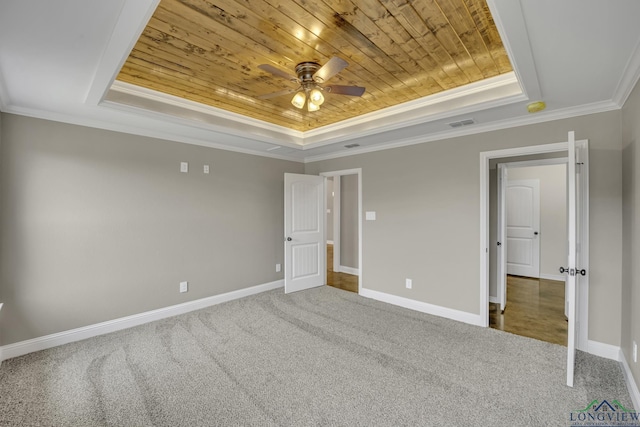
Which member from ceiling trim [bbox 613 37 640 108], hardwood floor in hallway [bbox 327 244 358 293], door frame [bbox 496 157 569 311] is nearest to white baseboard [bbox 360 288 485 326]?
hardwood floor in hallway [bbox 327 244 358 293]

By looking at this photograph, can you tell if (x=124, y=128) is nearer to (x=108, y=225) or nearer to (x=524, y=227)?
(x=108, y=225)

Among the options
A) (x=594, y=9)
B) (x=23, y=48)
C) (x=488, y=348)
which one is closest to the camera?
(x=594, y=9)

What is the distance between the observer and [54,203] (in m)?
2.84

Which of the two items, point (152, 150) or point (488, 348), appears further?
point (152, 150)

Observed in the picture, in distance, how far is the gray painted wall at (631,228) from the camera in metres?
2.03

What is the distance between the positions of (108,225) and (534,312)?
5.50 meters

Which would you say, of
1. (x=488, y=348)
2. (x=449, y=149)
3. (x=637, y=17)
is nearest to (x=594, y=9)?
(x=637, y=17)

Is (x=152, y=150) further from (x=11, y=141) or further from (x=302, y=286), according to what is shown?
(x=302, y=286)

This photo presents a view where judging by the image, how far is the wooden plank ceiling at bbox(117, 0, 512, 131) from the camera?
182cm

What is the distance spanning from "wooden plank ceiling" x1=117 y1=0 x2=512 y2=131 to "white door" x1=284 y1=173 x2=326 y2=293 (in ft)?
5.94

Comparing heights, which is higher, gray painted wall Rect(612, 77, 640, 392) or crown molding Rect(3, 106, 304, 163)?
crown molding Rect(3, 106, 304, 163)

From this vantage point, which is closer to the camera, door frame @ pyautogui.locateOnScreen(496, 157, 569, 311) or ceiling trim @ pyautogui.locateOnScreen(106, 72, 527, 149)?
ceiling trim @ pyautogui.locateOnScreen(106, 72, 527, 149)

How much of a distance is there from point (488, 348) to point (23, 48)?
4.38m

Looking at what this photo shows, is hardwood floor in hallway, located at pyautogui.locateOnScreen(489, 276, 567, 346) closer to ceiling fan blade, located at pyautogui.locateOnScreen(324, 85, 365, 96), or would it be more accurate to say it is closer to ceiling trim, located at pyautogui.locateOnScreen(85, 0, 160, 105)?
ceiling fan blade, located at pyautogui.locateOnScreen(324, 85, 365, 96)
